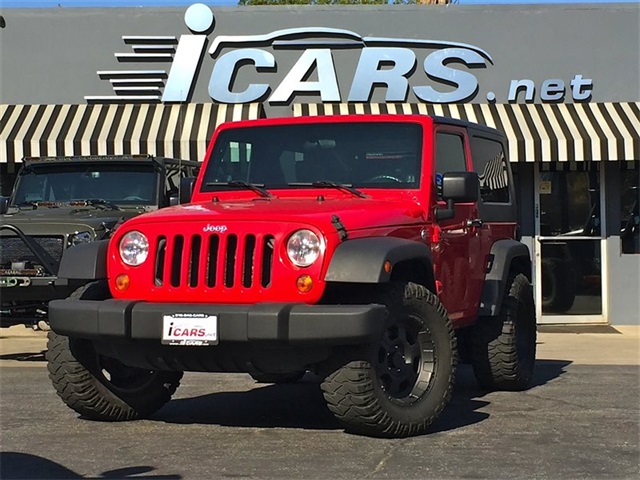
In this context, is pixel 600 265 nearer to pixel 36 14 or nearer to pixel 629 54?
pixel 629 54

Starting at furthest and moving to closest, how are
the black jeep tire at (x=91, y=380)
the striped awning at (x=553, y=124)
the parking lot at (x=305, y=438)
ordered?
the striped awning at (x=553, y=124) → the black jeep tire at (x=91, y=380) → the parking lot at (x=305, y=438)

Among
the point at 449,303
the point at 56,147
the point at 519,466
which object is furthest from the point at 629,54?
the point at 519,466

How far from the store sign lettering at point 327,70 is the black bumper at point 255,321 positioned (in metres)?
9.01

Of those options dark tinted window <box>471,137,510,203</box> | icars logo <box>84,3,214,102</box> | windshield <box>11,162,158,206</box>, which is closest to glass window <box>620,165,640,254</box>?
icars logo <box>84,3,214,102</box>

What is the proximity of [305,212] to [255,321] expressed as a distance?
796 mm

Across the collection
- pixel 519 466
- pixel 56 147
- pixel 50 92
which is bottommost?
pixel 519 466

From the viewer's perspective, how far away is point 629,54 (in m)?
14.8

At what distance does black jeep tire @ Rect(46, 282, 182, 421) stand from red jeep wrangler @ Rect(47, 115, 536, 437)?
0.01m

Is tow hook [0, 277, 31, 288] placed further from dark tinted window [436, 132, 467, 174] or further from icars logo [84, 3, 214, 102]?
icars logo [84, 3, 214, 102]

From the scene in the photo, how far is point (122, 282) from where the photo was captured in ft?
20.4

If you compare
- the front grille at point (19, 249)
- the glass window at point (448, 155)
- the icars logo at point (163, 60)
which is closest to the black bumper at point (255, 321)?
the glass window at point (448, 155)

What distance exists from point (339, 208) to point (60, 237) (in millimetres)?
3954

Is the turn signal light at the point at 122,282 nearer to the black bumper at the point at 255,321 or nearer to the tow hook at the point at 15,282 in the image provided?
the black bumper at the point at 255,321

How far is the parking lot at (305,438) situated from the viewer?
17.3 feet
